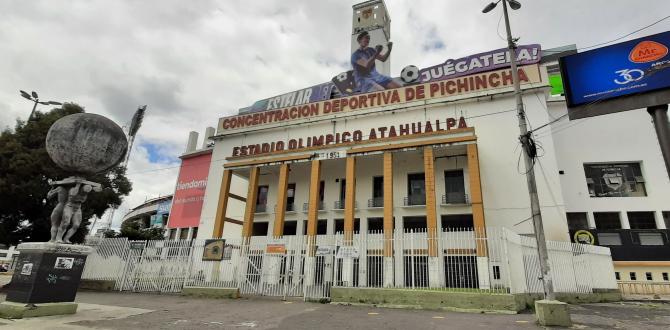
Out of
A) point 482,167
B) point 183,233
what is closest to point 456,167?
point 482,167

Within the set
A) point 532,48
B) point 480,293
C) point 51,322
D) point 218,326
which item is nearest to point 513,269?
point 480,293

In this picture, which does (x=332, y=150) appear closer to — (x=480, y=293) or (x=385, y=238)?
(x=385, y=238)

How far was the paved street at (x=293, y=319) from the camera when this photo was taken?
7.57 metres

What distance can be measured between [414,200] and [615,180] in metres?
13.4

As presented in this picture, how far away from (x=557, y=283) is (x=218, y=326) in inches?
486

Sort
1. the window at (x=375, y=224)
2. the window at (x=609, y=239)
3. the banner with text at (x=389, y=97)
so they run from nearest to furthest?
the window at (x=609, y=239)
the banner with text at (x=389, y=97)
the window at (x=375, y=224)

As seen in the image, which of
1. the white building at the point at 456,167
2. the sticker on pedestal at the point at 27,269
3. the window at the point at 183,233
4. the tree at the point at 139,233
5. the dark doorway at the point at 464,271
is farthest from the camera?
the window at the point at 183,233

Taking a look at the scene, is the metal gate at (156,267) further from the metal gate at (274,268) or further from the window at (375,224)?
the window at (375,224)

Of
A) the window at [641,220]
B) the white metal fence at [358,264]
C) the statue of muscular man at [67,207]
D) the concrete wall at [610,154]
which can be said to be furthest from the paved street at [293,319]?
the window at [641,220]

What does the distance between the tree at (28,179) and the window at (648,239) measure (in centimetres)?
2861

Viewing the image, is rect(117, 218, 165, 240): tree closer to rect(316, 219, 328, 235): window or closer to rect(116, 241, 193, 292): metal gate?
rect(116, 241, 193, 292): metal gate

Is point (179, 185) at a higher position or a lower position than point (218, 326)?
higher

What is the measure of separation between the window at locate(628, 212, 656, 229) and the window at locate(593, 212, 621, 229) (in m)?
0.64

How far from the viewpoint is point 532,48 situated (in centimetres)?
2348
